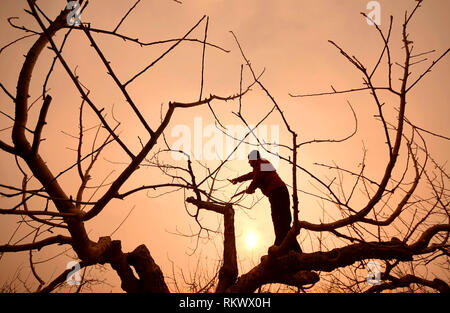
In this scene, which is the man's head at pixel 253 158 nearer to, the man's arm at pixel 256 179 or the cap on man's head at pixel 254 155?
the cap on man's head at pixel 254 155

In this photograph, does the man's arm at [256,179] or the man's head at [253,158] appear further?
the man's head at [253,158]

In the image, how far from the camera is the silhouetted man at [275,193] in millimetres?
4191

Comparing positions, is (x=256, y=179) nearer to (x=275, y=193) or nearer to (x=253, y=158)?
(x=275, y=193)

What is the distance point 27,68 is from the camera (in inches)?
52.9

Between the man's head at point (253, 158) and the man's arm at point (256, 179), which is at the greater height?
the man's head at point (253, 158)

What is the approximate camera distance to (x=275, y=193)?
4363mm

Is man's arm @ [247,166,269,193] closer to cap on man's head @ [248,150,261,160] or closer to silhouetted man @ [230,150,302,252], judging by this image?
silhouetted man @ [230,150,302,252]

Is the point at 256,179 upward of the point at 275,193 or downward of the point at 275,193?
upward

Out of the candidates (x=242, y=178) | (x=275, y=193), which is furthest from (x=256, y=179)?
(x=242, y=178)

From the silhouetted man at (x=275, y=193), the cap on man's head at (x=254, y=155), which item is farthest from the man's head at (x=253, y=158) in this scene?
the silhouetted man at (x=275, y=193)

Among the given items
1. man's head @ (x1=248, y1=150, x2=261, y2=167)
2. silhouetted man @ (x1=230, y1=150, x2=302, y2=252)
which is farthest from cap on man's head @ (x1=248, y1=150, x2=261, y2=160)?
silhouetted man @ (x1=230, y1=150, x2=302, y2=252)
